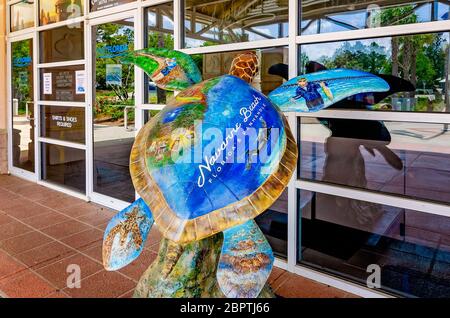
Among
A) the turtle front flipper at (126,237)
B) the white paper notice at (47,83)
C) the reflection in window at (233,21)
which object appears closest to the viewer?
the turtle front flipper at (126,237)

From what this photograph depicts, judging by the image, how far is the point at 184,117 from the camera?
1.48 metres

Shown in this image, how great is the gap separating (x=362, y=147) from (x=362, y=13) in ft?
3.09

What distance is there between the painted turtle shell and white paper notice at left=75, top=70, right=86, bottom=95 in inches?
123

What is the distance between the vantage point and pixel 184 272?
5.12ft

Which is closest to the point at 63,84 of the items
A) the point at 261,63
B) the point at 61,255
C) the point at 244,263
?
the point at 61,255

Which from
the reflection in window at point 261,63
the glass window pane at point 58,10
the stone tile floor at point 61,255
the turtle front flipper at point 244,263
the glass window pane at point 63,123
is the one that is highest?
the glass window pane at point 58,10

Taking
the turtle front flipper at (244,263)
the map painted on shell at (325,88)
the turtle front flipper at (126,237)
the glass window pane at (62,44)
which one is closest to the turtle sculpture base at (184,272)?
the turtle front flipper at (126,237)

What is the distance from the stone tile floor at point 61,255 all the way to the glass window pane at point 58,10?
7.34ft

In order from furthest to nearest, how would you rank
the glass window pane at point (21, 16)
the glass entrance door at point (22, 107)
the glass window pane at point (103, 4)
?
the glass entrance door at point (22, 107), the glass window pane at point (21, 16), the glass window pane at point (103, 4)

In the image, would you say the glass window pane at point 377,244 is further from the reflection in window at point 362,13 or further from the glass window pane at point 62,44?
the glass window pane at point 62,44

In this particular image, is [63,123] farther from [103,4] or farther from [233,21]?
[233,21]

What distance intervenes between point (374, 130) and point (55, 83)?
13.3 feet

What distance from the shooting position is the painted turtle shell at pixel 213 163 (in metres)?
1.33

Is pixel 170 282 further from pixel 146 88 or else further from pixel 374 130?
pixel 146 88
